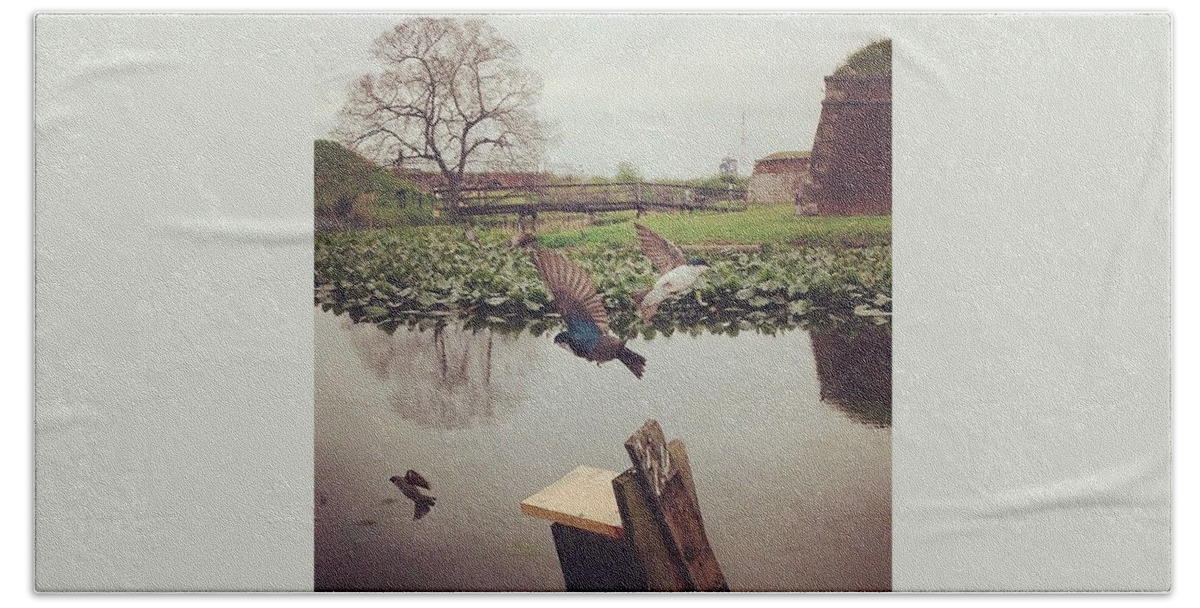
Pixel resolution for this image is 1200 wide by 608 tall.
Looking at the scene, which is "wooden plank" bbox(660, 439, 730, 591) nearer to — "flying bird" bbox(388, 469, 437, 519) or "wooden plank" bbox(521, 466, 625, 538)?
"wooden plank" bbox(521, 466, 625, 538)

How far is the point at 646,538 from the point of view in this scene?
7.07 ft

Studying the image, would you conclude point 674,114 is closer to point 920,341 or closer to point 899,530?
point 920,341

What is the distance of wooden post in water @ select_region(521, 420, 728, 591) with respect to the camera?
2143mm

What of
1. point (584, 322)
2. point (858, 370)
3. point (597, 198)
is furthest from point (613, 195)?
point (858, 370)

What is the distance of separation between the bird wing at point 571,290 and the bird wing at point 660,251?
165 millimetres

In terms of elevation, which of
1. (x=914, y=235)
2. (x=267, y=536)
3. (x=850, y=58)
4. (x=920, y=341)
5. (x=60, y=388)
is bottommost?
(x=267, y=536)

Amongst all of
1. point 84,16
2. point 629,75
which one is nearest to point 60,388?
point 84,16

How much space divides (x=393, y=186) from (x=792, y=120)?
1.02 m

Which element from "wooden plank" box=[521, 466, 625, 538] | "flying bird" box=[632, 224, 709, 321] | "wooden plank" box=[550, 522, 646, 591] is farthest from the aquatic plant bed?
"wooden plank" box=[550, 522, 646, 591]

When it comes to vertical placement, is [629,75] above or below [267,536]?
above

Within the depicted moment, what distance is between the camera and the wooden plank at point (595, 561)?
216 centimetres

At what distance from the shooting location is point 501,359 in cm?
217

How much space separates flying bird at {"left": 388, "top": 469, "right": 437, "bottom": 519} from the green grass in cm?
67

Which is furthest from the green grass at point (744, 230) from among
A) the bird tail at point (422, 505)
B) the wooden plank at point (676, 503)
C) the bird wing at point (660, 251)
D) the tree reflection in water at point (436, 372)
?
the bird tail at point (422, 505)
